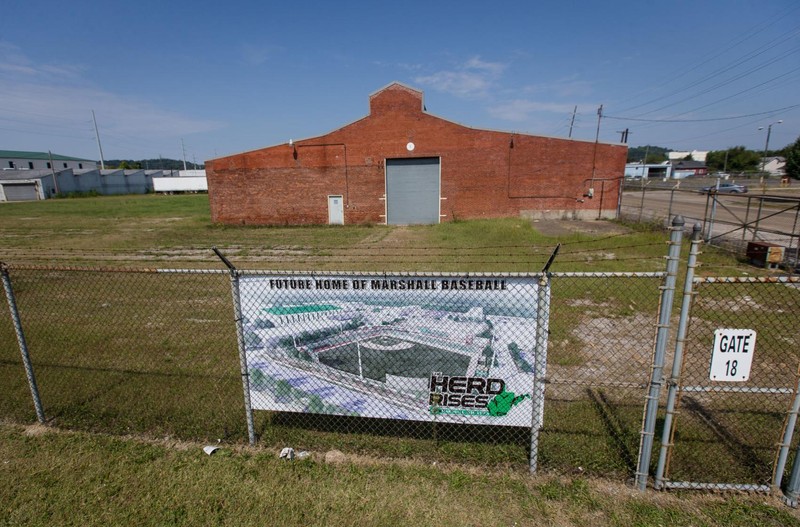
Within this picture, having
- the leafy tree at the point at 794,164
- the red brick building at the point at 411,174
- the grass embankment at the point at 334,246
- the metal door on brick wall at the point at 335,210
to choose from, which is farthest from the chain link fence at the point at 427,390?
the leafy tree at the point at 794,164

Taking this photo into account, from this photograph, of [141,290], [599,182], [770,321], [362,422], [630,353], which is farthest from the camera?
[599,182]

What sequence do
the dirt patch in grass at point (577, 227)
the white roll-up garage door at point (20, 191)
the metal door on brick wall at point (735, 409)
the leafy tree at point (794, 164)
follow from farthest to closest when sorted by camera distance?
1. the white roll-up garage door at point (20, 191)
2. the leafy tree at point (794, 164)
3. the dirt patch in grass at point (577, 227)
4. the metal door on brick wall at point (735, 409)

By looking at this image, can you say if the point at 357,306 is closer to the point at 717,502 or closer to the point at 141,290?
the point at 717,502

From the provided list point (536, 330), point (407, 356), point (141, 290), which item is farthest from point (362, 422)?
point (141, 290)

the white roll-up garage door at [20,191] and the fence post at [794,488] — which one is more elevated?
the white roll-up garage door at [20,191]

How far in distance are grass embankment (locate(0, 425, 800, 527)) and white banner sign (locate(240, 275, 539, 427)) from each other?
520mm

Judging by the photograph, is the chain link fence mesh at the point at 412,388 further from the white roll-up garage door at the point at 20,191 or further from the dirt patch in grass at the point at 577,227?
the white roll-up garage door at the point at 20,191

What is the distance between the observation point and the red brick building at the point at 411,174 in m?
24.7

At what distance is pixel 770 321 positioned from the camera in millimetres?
7375

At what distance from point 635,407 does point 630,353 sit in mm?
1840

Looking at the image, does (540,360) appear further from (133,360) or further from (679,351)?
(133,360)

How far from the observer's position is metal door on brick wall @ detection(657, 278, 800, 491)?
124 inches

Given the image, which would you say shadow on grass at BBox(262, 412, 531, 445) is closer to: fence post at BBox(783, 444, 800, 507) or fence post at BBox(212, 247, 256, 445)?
fence post at BBox(212, 247, 256, 445)

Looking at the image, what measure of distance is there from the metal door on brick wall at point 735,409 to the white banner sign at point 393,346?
52.9 inches
